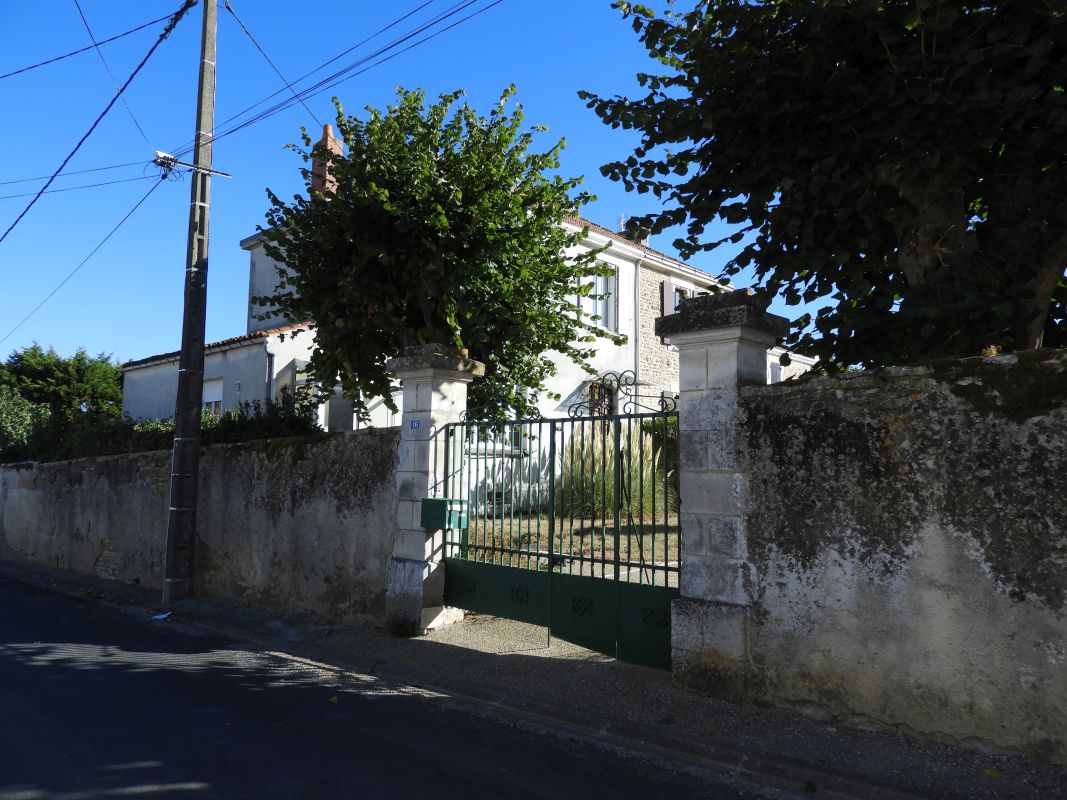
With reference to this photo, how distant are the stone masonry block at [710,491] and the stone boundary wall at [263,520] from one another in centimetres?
342

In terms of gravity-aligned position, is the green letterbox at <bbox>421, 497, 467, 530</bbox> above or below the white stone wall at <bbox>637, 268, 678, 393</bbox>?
A: below

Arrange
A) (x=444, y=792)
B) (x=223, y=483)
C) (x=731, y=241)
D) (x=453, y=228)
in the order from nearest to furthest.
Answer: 1. (x=444, y=792)
2. (x=731, y=241)
3. (x=453, y=228)
4. (x=223, y=483)

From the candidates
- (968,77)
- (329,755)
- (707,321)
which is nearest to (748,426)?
(707,321)

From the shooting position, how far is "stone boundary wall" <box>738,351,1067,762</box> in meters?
4.02

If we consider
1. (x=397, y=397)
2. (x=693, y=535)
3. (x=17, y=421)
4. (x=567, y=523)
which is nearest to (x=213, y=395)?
(x=397, y=397)

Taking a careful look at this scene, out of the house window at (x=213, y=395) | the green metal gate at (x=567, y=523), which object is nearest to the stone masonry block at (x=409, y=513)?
the green metal gate at (x=567, y=523)

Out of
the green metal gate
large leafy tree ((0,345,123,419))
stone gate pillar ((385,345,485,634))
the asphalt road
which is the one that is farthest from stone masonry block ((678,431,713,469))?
large leafy tree ((0,345,123,419))

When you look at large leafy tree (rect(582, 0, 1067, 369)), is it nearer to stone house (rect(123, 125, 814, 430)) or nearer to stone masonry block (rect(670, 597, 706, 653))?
stone masonry block (rect(670, 597, 706, 653))

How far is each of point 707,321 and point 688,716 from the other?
2655 mm

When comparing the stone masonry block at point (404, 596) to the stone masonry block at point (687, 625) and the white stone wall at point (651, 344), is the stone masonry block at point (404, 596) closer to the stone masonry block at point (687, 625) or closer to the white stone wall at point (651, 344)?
the stone masonry block at point (687, 625)

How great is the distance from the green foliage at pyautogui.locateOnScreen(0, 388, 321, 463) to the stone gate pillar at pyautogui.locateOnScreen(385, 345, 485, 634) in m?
3.12

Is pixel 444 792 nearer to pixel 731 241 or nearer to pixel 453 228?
pixel 731 241

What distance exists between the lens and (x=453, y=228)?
8195mm

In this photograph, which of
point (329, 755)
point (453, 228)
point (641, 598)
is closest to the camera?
point (329, 755)
